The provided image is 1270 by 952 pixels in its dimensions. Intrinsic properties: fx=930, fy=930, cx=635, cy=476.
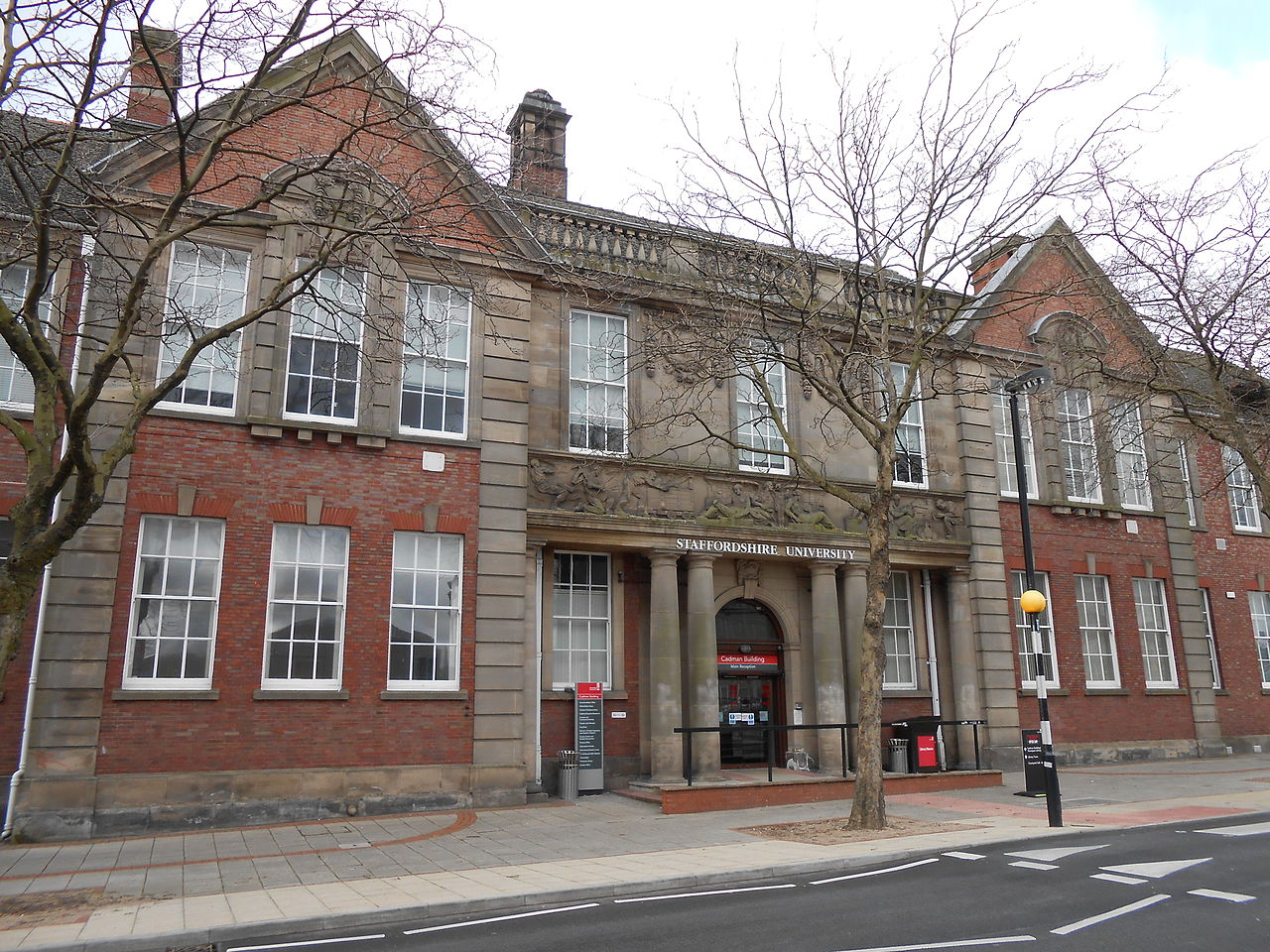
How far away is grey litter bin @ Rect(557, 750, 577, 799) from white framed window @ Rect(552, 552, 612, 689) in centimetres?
133

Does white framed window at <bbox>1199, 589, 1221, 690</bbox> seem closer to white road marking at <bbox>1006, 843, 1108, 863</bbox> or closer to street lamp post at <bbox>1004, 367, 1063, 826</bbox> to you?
street lamp post at <bbox>1004, 367, 1063, 826</bbox>

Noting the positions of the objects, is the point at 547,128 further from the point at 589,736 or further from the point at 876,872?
the point at 876,872

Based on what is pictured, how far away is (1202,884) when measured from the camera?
30.6ft

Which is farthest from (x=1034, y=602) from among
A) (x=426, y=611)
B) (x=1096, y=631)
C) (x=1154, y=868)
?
(x=426, y=611)

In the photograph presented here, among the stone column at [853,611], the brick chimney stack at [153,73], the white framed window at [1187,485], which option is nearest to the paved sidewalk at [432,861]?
the stone column at [853,611]

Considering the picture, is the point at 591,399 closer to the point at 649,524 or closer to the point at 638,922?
the point at 649,524

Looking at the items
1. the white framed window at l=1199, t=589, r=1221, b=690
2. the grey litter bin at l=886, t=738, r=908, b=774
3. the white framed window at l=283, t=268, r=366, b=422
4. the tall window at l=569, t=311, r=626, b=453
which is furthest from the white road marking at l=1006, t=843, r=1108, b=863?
the white framed window at l=1199, t=589, r=1221, b=690

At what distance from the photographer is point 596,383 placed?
58.2ft

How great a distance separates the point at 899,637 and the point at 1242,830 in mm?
8138

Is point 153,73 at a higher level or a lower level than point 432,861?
higher

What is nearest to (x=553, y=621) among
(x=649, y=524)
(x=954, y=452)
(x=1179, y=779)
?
(x=649, y=524)

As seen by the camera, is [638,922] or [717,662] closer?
[638,922]

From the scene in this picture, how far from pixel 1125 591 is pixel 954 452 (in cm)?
593

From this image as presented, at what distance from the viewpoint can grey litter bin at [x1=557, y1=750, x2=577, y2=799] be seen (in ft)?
51.5
